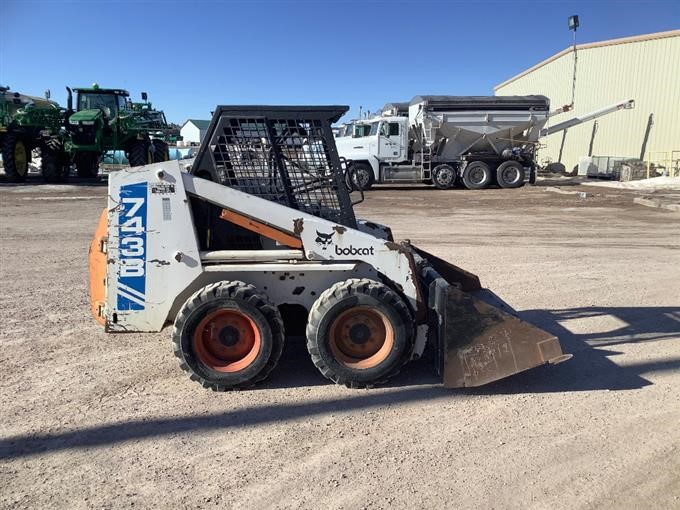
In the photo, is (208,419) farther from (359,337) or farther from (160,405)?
(359,337)

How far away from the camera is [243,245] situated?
182 inches

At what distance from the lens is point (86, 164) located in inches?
974

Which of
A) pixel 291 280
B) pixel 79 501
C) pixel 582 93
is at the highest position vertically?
pixel 582 93

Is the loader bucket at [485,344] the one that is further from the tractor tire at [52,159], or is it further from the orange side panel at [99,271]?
the tractor tire at [52,159]

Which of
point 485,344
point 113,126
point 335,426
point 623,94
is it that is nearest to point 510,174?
point 623,94

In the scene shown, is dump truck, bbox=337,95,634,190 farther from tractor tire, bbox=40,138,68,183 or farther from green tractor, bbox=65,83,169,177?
tractor tire, bbox=40,138,68,183

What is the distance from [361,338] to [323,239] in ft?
2.62

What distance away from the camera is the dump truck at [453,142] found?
2291 centimetres

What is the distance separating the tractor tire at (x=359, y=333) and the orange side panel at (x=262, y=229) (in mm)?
458

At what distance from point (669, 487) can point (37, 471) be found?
11.3 ft

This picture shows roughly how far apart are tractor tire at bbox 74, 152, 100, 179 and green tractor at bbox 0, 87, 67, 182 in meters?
0.79

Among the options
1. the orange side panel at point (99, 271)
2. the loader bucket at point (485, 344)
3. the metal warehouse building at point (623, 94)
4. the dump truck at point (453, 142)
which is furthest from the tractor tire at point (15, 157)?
the metal warehouse building at point (623, 94)

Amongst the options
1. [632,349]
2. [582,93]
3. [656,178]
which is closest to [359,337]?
[632,349]

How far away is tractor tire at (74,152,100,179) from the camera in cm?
2411
